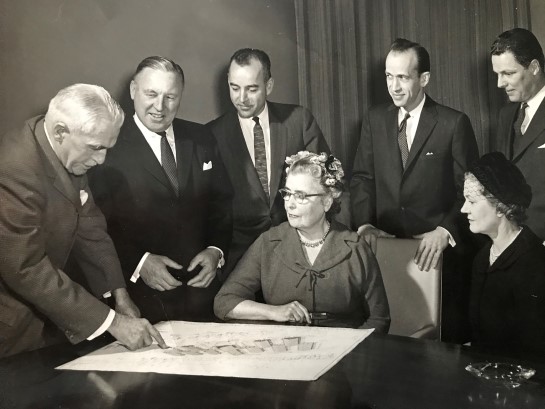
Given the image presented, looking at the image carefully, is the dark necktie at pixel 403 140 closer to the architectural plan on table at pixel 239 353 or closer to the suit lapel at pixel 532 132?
the suit lapel at pixel 532 132

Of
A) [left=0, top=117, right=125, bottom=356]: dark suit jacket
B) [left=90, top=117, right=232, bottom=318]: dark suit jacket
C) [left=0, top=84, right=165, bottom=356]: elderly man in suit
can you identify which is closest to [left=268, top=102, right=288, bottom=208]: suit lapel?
[left=90, top=117, right=232, bottom=318]: dark suit jacket

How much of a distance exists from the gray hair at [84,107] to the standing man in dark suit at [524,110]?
5.23 ft

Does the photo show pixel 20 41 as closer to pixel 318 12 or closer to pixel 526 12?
pixel 318 12

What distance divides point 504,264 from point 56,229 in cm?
174

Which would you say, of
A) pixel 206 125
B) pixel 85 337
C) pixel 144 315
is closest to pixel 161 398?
pixel 85 337

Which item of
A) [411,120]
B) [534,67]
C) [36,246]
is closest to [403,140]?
[411,120]

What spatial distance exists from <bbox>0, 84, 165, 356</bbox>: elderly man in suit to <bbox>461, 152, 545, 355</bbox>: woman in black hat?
4.46 ft

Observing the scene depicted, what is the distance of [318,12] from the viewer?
283 cm

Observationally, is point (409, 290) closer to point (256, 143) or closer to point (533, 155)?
point (533, 155)

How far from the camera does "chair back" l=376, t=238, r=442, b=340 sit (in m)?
2.59

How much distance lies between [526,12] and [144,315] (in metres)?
2.01

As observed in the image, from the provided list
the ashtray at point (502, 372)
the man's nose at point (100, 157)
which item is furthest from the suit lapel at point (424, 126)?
the man's nose at point (100, 157)

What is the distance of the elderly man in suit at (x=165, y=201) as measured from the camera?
2.54 meters

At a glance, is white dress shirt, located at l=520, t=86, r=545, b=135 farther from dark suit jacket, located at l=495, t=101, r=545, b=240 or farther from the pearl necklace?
the pearl necklace
